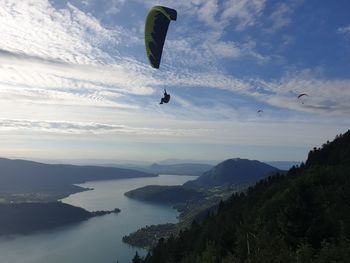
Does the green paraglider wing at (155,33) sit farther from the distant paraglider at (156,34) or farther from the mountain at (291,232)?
the mountain at (291,232)

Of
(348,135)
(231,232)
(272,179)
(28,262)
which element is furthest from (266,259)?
(28,262)

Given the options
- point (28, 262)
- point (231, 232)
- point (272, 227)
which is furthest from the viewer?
point (28, 262)

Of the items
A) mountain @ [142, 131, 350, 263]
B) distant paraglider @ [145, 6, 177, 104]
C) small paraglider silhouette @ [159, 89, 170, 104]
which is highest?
distant paraglider @ [145, 6, 177, 104]

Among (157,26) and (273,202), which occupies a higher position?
(157,26)

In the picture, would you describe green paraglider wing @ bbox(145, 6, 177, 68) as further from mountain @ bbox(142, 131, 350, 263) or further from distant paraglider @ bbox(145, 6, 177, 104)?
mountain @ bbox(142, 131, 350, 263)

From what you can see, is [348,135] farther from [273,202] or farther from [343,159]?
[273,202]

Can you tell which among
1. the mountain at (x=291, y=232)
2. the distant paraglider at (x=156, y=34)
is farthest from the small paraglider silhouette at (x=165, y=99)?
the mountain at (x=291, y=232)

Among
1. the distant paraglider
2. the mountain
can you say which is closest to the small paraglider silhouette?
the distant paraglider

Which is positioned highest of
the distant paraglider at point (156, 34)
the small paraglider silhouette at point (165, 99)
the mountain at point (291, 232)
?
the distant paraglider at point (156, 34)
